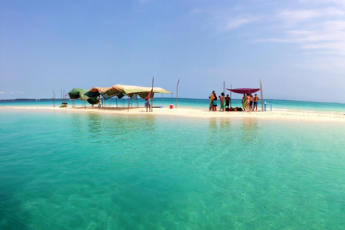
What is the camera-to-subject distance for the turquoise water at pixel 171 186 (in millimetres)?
3512

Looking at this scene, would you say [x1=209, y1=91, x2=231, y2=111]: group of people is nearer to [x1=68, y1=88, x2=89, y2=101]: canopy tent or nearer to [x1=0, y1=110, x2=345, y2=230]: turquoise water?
[x1=0, y1=110, x2=345, y2=230]: turquoise water

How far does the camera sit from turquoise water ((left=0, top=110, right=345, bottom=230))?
3512 mm

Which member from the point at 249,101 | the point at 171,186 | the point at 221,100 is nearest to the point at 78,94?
the point at 221,100

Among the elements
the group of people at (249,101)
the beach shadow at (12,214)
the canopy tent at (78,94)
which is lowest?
the beach shadow at (12,214)

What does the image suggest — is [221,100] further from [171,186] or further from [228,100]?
[171,186]

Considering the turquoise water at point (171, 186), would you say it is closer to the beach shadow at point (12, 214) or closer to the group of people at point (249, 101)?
the beach shadow at point (12, 214)

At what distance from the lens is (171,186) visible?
4711 millimetres

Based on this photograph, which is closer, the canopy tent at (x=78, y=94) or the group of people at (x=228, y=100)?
the group of people at (x=228, y=100)

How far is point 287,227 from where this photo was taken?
3.30 metres

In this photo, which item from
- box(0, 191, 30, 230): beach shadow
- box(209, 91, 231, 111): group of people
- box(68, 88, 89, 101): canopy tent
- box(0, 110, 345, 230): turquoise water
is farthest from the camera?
box(68, 88, 89, 101): canopy tent

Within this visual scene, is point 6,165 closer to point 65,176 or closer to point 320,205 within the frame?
point 65,176

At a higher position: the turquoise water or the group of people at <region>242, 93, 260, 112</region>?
the group of people at <region>242, 93, 260, 112</region>

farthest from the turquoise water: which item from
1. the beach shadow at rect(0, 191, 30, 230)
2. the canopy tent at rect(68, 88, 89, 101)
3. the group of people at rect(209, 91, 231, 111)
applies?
the canopy tent at rect(68, 88, 89, 101)

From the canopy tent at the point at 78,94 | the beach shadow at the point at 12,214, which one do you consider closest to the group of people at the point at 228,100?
the canopy tent at the point at 78,94
